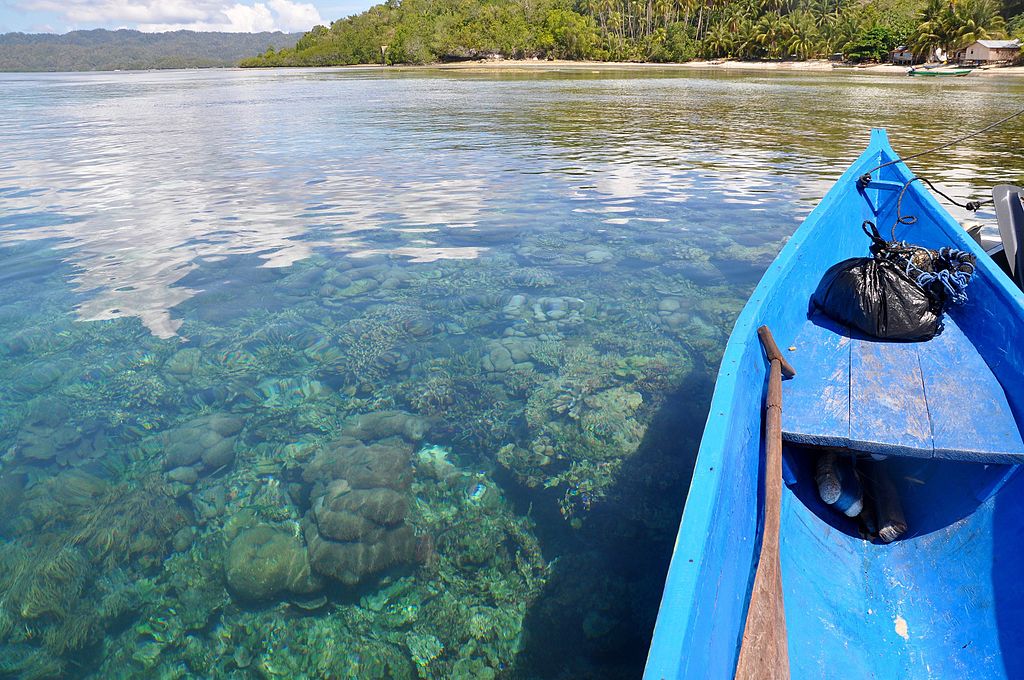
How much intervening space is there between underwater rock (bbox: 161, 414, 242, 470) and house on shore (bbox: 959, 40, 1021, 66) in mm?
78449

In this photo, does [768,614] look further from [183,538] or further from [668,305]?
[668,305]

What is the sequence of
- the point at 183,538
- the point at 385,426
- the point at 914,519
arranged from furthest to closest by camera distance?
the point at 385,426
the point at 183,538
the point at 914,519

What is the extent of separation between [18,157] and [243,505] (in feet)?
64.6

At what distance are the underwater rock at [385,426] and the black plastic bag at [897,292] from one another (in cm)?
340

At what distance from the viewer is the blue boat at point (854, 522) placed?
202 cm

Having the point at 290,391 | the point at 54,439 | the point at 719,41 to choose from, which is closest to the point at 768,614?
the point at 290,391

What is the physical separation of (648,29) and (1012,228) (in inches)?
4836

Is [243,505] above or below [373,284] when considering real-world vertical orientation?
below

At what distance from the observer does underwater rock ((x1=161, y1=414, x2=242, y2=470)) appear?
436 centimetres

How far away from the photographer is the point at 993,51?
187 feet

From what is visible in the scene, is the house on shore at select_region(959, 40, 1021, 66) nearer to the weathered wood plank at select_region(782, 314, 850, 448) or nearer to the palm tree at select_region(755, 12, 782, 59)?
the palm tree at select_region(755, 12, 782, 59)

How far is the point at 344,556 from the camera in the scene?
349cm

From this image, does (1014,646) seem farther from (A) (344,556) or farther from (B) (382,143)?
(B) (382,143)

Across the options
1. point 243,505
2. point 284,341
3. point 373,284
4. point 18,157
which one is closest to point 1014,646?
point 243,505
